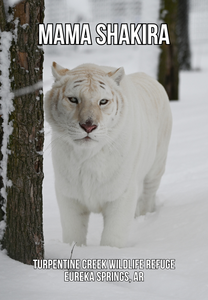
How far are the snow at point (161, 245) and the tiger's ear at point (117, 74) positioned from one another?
46cm

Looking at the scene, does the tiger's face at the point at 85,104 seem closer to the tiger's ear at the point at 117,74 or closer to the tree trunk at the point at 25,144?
the tiger's ear at the point at 117,74

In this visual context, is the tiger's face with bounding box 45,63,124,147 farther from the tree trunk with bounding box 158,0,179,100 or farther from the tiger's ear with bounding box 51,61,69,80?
the tree trunk with bounding box 158,0,179,100

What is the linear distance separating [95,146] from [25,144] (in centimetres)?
60

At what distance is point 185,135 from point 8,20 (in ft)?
13.7

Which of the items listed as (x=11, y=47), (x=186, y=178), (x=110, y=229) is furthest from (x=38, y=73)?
(x=186, y=178)

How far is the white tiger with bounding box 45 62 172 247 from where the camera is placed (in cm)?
231

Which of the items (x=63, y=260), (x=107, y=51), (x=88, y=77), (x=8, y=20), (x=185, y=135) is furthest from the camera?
(x=107, y=51)

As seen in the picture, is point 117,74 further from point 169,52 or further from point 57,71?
point 169,52

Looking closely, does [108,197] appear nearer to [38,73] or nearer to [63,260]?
[63,260]

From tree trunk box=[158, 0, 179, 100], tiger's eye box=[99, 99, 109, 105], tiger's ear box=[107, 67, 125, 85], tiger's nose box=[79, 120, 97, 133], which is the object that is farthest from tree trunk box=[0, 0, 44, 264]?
tree trunk box=[158, 0, 179, 100]

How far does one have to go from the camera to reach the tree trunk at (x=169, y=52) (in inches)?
294

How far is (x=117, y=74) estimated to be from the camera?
8.16 ft

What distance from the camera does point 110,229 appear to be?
8.54 ft

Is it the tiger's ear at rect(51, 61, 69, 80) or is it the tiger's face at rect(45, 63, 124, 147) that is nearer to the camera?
the tiger's face at rect(45, 63, 124, 147)
